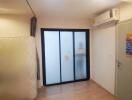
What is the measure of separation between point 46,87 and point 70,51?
1.46 m

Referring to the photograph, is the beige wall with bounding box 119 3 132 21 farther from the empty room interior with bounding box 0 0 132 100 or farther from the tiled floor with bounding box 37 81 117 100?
the tiled floor with bounding box 37 81 117 100

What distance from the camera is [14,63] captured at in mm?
2400

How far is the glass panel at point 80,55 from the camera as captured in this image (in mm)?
4031

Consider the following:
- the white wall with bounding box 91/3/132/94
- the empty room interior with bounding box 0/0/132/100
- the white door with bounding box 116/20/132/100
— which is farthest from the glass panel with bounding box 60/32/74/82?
the white door with bounding box 116/20/132/100

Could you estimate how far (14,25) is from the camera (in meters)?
3.26

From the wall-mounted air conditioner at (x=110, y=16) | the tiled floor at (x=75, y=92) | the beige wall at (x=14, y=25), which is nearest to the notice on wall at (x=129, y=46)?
the wall-mounted air conditioner at (x=110, y=16)

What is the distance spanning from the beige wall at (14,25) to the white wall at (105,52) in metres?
2.26

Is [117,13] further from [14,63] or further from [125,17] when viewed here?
[14,63]

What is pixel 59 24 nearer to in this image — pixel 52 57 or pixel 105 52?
pixel 52 57

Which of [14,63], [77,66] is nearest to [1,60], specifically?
[14,63]

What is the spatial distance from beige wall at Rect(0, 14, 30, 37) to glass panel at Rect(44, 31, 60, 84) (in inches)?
25.8

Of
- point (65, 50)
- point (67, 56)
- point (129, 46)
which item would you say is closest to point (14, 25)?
point (65, 50)

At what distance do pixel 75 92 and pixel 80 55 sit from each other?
4.54 feet

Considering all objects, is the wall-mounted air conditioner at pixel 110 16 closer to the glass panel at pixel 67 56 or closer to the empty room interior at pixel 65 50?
the empty room interior at pixel 65 50
